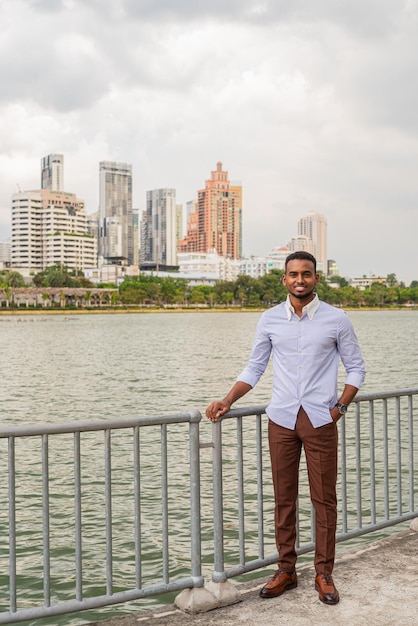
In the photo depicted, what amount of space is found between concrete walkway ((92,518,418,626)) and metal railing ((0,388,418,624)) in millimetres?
184

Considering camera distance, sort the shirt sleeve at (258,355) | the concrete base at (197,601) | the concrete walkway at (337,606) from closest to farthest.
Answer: the concrete walkway at (337,606) < the concrete base at (197,601) < the shirt sleeve at (258,355)

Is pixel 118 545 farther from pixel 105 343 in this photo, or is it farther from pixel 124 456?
pixel 105 343

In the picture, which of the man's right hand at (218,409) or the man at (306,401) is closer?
the man at (306,401)

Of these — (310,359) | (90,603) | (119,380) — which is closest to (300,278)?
(310,359)

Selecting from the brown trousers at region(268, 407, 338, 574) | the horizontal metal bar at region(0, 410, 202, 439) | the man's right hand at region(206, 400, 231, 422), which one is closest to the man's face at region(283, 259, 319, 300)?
the brown trousers at region(268, 407, 338, 574)

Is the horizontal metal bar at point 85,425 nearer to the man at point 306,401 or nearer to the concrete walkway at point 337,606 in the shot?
the man at point 306,401

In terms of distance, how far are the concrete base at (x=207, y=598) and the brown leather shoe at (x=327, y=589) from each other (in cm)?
56

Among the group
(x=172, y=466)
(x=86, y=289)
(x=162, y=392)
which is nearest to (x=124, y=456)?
(x=172, y=466)

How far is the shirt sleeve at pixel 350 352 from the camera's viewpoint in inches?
A: 192

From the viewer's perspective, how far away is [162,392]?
3153 cm

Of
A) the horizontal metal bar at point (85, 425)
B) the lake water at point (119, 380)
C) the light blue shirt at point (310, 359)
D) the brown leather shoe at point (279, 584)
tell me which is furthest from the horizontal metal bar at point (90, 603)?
the lake water at point (119, 380)

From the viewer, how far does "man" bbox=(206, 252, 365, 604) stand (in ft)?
15.9

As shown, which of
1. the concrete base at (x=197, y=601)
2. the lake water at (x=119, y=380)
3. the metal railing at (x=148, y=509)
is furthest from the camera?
the lake water at (x=119, y=380)

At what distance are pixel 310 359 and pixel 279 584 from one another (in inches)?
62.8
